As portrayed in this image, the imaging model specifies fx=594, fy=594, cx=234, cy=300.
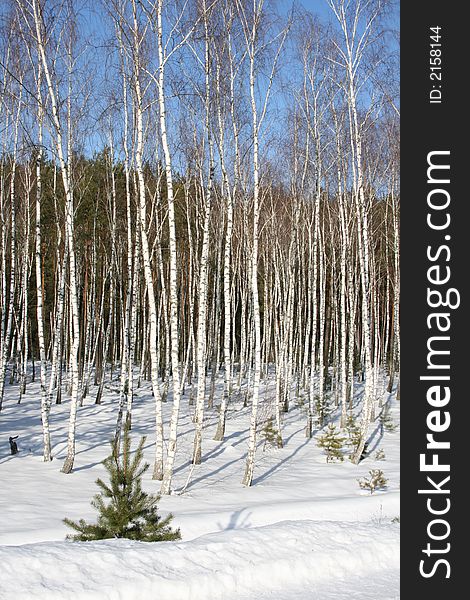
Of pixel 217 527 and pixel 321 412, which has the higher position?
pixel 321 412

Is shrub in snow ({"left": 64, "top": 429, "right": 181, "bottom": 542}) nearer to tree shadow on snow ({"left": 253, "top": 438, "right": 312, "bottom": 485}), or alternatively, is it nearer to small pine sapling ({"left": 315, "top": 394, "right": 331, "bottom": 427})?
tree shadow on snow ({"left": 253, "top": 438, "right": 312, "bottom": 485})

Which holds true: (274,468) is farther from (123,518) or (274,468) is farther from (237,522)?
(123,518)

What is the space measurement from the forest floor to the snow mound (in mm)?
10

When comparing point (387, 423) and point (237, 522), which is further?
point (387, 423)

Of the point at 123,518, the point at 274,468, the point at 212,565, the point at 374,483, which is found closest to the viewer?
the point at 212,565

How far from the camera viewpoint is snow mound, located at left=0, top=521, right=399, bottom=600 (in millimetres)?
5043

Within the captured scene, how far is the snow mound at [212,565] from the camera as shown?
16.5 ft

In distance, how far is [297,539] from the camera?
6223mm

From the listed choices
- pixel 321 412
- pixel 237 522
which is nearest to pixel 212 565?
pixel 237 522

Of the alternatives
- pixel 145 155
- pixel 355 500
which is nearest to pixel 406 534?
pixel 355 500

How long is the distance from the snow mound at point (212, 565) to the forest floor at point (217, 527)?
1cm

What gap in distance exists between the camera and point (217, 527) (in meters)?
7.80

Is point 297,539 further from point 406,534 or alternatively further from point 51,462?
point 51,462

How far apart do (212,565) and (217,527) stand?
2.29m
